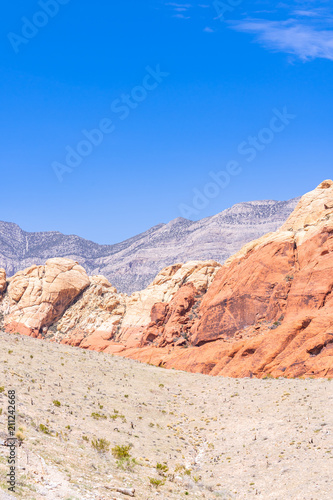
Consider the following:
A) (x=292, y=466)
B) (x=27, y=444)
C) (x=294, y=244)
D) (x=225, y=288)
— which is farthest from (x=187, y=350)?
(x=27, y=444)

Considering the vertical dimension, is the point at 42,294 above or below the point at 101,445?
above

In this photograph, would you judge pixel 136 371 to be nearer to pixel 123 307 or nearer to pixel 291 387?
pixel 291 387

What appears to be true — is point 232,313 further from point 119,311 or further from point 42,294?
point 42,294

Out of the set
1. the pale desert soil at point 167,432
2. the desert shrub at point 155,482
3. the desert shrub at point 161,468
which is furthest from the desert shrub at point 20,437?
the desert shrub at point 161,468

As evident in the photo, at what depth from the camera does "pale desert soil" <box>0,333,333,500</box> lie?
17812 millimetres

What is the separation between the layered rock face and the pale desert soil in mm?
5273

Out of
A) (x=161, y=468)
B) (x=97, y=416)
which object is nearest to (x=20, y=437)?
(x=161, y=468)

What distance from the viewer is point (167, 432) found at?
27172 millimetres

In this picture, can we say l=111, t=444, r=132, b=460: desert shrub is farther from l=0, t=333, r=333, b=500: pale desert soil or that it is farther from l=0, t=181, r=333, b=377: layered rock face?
l=0, t=181, r=333, b=377: layered rock face

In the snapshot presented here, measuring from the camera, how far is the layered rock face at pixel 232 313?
40.6 m

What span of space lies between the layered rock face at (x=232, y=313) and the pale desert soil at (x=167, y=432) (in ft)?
17.3

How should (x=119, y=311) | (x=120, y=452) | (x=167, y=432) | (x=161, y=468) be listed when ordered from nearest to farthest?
(x=161, y=468) < (x=120, y=452) < (x=167, y=432) < (x=119, y=311)

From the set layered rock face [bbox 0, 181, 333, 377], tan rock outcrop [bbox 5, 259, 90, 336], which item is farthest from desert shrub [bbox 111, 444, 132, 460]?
tan rock outcrop [bbox 5, 259, 90, 336]

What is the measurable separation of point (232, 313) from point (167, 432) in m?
25.7
